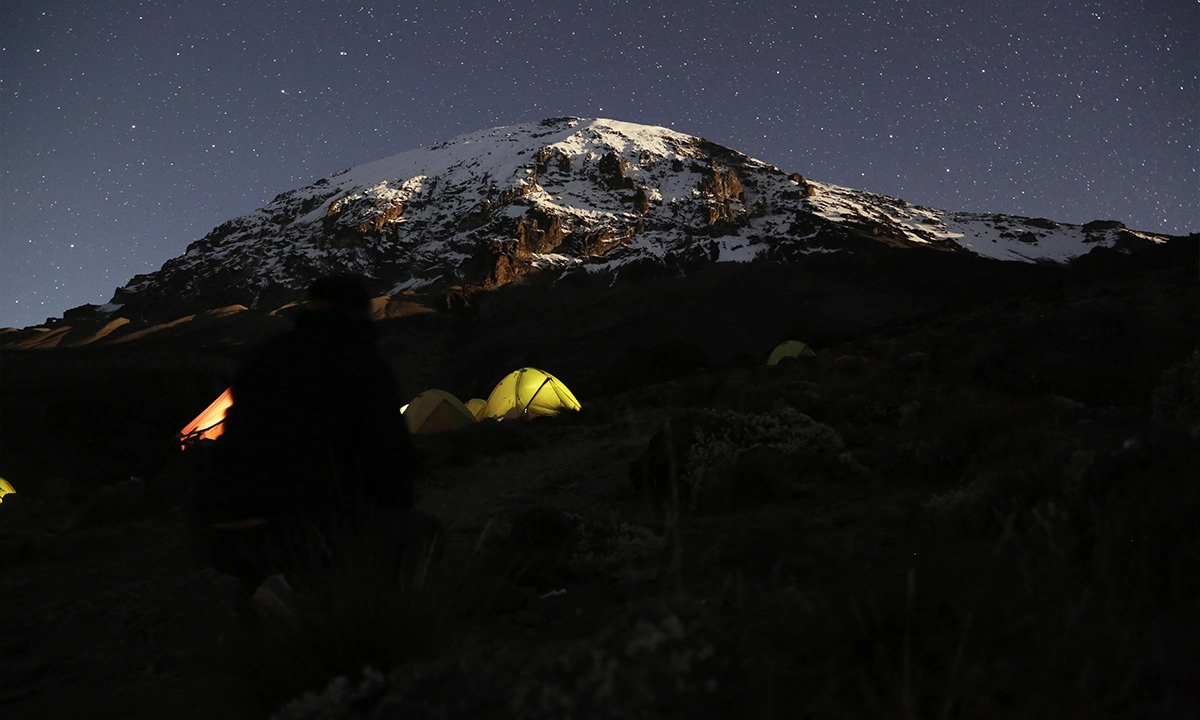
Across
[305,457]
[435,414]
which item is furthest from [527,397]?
[305,457]

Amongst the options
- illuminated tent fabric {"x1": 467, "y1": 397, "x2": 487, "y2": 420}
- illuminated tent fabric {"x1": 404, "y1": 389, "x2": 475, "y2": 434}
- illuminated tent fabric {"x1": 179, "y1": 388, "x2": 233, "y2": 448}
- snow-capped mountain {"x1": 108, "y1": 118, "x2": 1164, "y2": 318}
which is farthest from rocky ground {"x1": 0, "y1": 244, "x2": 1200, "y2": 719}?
snow-capped mountain {"x1": 108, "y1": 118, "x2": 1164, "y2": 318}

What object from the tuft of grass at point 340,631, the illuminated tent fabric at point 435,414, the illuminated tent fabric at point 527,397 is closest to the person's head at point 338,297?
the tuft of grass at point 340,631

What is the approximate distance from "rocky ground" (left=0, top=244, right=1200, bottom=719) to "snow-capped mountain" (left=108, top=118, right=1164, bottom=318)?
240 ft

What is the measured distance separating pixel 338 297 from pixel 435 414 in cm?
1236

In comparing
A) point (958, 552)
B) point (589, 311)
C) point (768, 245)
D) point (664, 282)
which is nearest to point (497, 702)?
point (958, 552)

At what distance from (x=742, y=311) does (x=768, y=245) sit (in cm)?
4615

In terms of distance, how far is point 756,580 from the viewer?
2.18 meters

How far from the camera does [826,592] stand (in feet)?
5.56

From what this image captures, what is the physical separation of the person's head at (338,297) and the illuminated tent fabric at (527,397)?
42.5ft

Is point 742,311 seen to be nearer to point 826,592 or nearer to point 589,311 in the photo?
point 589,311

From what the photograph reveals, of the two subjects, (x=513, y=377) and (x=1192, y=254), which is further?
(x=1192, y=254)

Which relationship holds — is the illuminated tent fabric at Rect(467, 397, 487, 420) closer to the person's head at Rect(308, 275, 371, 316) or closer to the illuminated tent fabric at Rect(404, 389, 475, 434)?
the illuminated tent fabric at Rect(404, 389, 475, 434)

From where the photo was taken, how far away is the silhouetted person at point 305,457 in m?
2.02

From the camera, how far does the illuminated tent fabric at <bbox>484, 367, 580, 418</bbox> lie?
15680mm
